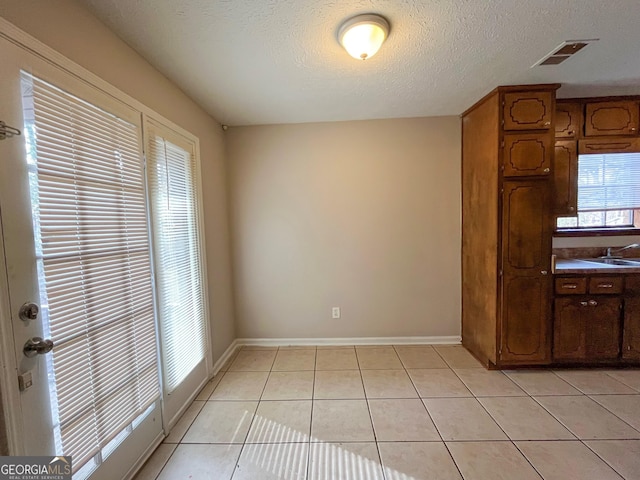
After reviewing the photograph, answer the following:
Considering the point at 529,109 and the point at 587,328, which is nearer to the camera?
the point at 529,109

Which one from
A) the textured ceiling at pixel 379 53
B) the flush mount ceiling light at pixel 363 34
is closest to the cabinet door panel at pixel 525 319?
the textured ceiling at pixel 379 53

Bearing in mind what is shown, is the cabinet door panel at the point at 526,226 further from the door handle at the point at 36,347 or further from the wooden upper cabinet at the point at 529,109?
the door handle at the point at 36,347

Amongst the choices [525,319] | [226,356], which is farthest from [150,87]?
[525,319]

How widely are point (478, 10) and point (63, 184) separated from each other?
2155 mm

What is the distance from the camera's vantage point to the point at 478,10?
148 cm

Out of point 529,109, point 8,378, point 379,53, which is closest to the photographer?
point 8,378

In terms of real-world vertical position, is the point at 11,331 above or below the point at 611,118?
below

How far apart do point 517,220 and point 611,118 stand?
148cm

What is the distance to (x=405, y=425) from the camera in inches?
76.9

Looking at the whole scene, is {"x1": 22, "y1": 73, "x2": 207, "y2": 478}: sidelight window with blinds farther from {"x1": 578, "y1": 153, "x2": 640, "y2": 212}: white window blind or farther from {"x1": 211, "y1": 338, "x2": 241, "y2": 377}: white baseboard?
{"x1": 578, "y1": 153, "x2": 640, "y2": 212}: white window blind

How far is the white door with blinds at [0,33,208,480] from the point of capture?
105cm

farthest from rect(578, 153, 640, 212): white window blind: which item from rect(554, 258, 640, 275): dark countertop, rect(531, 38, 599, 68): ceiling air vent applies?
rect(531, 38, 599, 68): ceiling air vent

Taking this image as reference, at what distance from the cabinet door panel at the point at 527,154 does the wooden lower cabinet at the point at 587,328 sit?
117 centimetres

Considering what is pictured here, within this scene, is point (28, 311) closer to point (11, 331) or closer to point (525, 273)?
point (11, 331)
